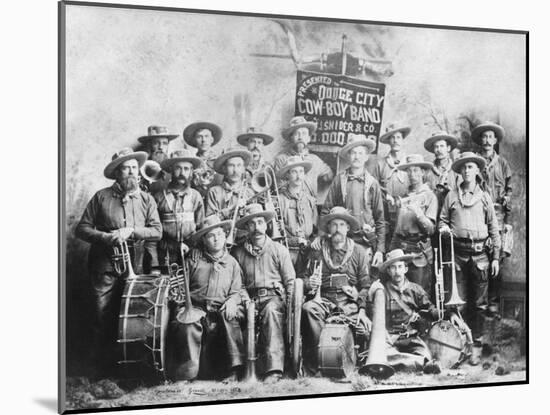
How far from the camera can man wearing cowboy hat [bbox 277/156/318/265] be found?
21.7 ft

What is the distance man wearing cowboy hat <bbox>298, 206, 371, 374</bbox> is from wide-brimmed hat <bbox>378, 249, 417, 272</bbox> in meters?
0.11

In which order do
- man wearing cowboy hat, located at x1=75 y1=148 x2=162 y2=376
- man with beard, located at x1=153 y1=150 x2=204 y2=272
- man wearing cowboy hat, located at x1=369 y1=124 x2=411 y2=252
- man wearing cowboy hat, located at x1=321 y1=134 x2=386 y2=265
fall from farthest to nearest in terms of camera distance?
man wearing cowboy hat, located at x1=369 y1=124 x2=411 y2=252 → man wearing cowboy hat, located at x1=321 y1=134 x2=386 y2=265 → man with beard, located at x1=153 y1=150 x2=204 y2=272 → man wearing cowboy hat, located at x1=75 y1=148 x2=162 y2=376

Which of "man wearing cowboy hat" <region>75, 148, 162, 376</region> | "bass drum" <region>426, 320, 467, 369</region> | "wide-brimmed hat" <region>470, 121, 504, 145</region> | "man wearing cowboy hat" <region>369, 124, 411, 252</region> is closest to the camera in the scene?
"man wearing cowboy hat" <region>75, 148, 162, 376</region>

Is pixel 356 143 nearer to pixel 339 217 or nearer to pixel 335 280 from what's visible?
pixel 339 217

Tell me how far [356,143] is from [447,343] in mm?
1419

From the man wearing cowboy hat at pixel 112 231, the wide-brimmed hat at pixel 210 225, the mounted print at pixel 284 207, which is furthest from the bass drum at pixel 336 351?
the man wearing cowboy hat at pixel 112 231

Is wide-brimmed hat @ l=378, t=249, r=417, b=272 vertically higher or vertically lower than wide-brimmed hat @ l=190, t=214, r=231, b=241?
lower

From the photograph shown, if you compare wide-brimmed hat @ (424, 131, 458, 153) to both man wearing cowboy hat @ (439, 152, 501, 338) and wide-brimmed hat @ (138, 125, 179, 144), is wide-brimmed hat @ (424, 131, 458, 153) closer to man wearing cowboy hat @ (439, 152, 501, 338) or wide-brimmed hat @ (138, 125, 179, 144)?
man wearing cowboy hat @ (439, 152, 501, 338)

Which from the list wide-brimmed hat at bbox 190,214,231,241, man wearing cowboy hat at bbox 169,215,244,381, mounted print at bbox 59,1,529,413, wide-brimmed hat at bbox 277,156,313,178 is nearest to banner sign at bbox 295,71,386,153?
mounted print at bbox 59,1,529,413

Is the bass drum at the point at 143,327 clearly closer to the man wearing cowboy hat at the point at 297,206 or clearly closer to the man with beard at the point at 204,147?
the man with beard at the point at 204,147

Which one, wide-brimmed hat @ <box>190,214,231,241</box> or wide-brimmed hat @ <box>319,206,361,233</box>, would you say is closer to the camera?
wide-brimmed hat @ <box>190,214,231,241</box>

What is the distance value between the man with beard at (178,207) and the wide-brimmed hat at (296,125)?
575mm

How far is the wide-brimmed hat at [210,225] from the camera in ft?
21.0

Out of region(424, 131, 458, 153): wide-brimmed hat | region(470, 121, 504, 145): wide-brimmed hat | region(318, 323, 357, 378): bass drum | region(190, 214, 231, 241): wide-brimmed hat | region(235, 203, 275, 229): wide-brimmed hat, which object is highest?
region(470, 121, 504, 145): wide-brimmed hat
